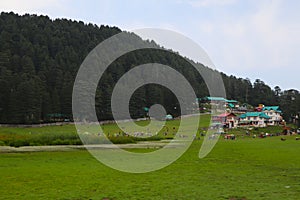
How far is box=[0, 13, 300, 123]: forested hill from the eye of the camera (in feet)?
262

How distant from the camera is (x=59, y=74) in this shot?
9719 centimetres

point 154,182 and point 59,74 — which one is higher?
point 59,74

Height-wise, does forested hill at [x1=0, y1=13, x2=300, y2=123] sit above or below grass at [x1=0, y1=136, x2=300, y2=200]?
above

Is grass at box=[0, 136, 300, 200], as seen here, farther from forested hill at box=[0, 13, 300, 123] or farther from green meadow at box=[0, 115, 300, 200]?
forested hill at box=[0, 13, 300, 123]

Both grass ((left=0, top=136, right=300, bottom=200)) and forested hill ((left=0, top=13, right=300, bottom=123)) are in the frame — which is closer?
grass ((left=0, top=136, right=300, bottom=200))

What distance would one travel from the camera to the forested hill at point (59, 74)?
262 feet

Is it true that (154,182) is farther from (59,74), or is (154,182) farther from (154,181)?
(59,74)

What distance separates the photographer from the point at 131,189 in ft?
46.1

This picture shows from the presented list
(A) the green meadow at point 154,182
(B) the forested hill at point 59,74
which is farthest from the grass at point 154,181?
(B) the forested hill at point 59,74

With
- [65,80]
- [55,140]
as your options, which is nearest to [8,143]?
[55,140]

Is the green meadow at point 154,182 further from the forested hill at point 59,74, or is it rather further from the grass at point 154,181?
the forested hill at point 59,74

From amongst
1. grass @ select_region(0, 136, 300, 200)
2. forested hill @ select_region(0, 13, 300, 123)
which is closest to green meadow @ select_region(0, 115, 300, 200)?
grass @ select_region(0, 136, 300, 200)

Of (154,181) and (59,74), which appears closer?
(154,181)

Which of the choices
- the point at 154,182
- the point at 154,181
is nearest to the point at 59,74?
the point at 154,181
